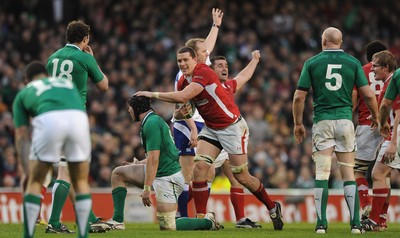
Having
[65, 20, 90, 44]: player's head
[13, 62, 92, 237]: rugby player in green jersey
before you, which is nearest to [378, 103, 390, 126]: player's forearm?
[65, 20, 90, 44]: player's head

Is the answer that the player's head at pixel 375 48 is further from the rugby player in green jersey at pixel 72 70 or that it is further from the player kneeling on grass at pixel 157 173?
the rugby player in green jersey at pixel 72 70

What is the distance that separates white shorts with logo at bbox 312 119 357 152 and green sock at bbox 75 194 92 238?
360 centimetres

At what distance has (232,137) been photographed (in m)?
13.3

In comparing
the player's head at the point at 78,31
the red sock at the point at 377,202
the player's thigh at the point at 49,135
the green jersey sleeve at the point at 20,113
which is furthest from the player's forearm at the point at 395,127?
the green jersey sleeve at the point at 20,113

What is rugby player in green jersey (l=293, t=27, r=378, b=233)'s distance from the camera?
12.4m

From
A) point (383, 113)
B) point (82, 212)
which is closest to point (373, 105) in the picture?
point (383, 113)

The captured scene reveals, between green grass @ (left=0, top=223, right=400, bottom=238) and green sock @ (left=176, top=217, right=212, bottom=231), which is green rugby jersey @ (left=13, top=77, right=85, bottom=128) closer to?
green grass @ (left=0, top=223, right=400, bottom=238)

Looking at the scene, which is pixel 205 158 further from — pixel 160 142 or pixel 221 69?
pixel 221 69

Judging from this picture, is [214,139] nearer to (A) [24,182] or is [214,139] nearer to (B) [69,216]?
(A) [24,182]

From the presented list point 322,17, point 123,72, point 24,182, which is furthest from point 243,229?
point 322,17

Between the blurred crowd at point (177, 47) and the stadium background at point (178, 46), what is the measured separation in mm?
28

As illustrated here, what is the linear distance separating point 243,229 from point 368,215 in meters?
1.73

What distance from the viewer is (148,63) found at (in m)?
26.1

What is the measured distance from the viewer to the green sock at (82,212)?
9891 millimetres
